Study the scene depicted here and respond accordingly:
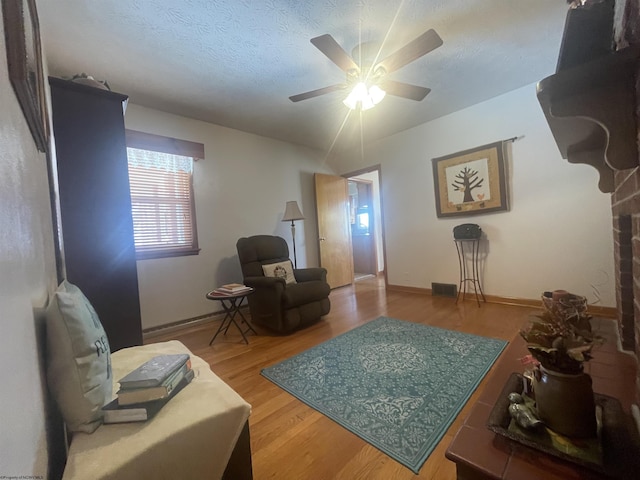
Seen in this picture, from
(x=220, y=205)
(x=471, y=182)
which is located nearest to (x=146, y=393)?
(x=220, y=205)

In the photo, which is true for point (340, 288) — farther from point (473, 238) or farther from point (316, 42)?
point (316, 42)

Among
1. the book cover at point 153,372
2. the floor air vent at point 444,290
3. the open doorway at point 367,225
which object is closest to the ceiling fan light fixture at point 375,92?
the book cover at point 153,372

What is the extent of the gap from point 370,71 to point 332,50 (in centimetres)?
44

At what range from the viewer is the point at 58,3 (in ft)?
5.17

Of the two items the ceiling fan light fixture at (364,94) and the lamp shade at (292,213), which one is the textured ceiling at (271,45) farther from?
the lamp shade at (292,213)

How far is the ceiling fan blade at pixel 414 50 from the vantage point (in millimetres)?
1600

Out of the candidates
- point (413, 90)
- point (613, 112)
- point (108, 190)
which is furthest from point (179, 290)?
point (613, 112)

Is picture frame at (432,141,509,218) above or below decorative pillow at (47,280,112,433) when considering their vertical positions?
above

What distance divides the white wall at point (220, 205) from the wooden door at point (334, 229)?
227 mm

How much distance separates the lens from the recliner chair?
2660 mm

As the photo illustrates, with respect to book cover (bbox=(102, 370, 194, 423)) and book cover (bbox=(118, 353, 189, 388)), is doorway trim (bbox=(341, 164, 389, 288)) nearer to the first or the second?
book cover (bbox=(118, 353, 189, 388))

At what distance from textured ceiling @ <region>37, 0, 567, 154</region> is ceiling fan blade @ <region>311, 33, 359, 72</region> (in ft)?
0.87

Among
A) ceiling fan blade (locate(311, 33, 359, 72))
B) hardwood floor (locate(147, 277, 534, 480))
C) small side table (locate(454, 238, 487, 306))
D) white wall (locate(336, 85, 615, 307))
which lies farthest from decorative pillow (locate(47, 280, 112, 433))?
small side table (locate(454, 238, 487, 306))

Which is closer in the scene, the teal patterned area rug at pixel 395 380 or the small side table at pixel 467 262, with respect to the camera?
the teal patterned area rug at pixel 395 380
